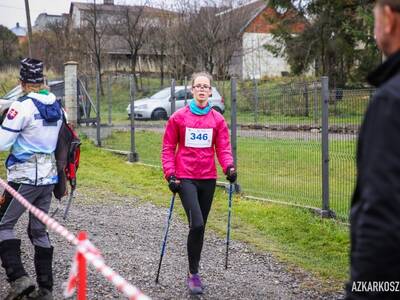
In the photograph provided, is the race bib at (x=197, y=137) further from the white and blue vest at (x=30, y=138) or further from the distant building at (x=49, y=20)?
the distant building at (x=49, y=20)

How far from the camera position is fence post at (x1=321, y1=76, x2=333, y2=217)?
27.6ft

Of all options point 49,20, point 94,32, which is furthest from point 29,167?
point 49,20

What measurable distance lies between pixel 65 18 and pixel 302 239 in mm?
37230

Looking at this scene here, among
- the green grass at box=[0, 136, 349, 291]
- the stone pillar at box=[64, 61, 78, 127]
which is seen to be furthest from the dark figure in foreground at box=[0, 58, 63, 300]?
the stone pillar at box=[64, 61, 78, 127]

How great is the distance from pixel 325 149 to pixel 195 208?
11.8ft

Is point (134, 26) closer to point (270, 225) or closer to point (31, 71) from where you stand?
point (270, 225)

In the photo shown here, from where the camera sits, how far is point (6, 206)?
5.09 meters

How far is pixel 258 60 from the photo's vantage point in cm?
4062

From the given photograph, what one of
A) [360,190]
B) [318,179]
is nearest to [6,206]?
[360,190]

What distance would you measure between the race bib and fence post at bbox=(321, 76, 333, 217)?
3.14m

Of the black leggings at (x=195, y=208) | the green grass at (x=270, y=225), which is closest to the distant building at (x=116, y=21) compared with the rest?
the green grass at (x=270, y=225)

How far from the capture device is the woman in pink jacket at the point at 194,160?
18.4 ft

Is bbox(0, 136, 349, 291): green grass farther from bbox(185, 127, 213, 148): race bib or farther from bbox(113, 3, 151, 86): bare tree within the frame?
bbox(113, 3, 151, 86): bare tree

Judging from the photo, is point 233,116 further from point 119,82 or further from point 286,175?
point 119,82
